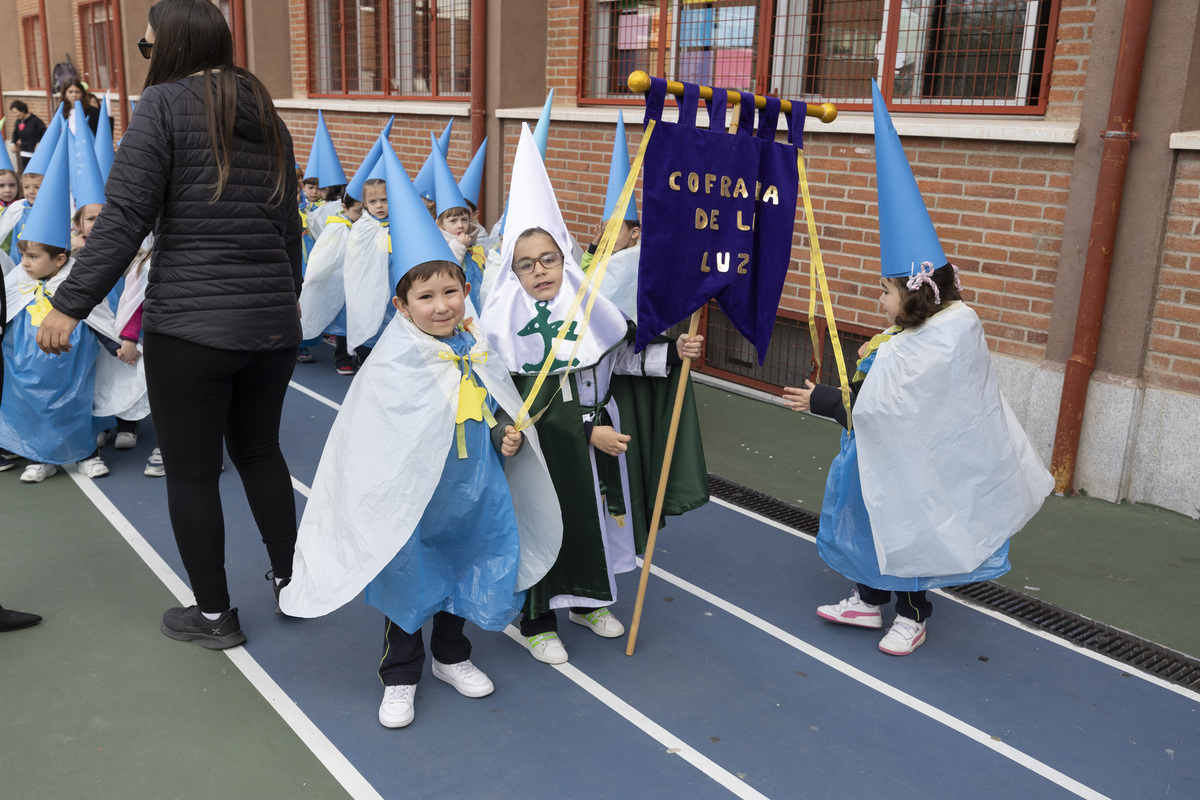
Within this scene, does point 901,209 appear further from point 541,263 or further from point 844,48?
point 844,48

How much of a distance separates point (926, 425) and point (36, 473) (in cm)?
462

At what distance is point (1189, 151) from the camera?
4.89 m

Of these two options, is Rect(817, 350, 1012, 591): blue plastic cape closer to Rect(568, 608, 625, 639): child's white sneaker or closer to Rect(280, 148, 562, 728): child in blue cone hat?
Rect(568, 608, 625, 639): child's white sneaker

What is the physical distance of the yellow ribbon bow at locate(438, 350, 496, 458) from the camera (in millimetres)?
3070

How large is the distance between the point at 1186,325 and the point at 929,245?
95.3 inches

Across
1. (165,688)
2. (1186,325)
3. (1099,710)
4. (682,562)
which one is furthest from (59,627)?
(1186,325)

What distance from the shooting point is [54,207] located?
4.95 metres

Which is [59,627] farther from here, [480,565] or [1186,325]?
[1186,325]

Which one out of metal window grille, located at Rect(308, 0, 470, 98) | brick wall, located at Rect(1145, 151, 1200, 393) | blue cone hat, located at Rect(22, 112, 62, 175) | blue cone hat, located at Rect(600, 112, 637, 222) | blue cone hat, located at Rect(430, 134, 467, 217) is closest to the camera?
blue cone hat, located at Rect(600, 112, 637, 222)

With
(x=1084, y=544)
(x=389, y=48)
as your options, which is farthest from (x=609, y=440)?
(x=389, y=48)

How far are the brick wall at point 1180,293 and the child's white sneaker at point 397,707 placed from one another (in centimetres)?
428

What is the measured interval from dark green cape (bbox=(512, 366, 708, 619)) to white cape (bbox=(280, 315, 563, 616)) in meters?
0.44

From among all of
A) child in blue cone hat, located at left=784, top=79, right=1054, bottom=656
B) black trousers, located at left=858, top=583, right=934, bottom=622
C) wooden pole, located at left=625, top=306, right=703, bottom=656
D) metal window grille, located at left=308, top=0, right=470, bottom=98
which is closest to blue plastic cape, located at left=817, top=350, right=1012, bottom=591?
child in blue cone hat, located at left=784, top=79, right=1054, bottom=656

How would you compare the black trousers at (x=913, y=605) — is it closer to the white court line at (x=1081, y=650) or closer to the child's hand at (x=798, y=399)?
the white court line at (x=1081, y=650)
